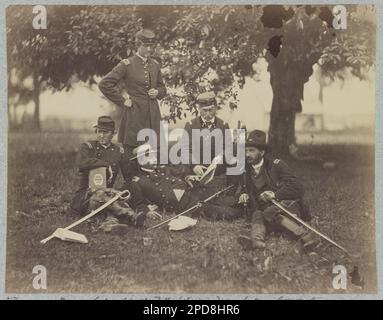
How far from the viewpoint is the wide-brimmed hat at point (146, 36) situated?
18.7 feet

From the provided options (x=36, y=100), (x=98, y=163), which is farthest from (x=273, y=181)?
(x=36, y=100)

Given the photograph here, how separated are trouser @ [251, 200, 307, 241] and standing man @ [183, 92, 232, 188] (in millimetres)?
546

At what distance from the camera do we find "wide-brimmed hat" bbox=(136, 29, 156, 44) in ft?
18.7

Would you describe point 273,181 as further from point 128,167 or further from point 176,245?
point 128,167

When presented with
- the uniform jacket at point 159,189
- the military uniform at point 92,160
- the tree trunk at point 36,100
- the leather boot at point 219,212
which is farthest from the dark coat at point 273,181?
the tree trunk at point 36,100

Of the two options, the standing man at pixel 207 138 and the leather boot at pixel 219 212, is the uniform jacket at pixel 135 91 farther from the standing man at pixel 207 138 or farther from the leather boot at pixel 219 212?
the leather boot at pixel 219 212

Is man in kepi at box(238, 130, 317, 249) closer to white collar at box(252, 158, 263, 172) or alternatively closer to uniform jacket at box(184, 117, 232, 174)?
white collar at box(252, 158, 263, 172)

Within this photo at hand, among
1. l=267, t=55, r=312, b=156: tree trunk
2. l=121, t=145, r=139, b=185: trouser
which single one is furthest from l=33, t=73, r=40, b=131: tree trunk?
l=267, t=55, r=312, b=156: tree trunk

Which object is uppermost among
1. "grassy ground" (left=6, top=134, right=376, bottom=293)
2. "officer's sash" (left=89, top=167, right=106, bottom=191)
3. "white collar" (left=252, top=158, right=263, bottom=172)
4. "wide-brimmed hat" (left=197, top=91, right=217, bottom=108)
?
"wide-brimmed hat" (left=197, top=91, right=217, bottom=108)

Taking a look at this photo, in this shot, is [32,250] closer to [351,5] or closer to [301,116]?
[301,116]

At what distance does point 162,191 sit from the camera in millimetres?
5660

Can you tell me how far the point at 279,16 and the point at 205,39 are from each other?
0.87 meters

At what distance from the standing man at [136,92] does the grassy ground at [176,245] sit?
23.2 inches

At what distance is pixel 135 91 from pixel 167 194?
1.21 meters
